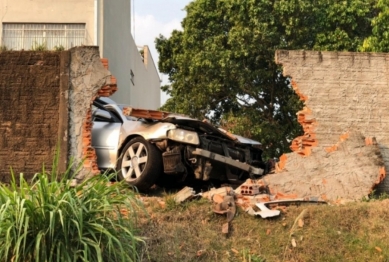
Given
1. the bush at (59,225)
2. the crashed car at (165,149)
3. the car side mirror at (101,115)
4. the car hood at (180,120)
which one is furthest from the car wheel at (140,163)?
the bush at (59,225)

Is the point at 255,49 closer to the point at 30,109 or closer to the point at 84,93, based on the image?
the point at 84,93

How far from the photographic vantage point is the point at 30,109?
32.0 ft

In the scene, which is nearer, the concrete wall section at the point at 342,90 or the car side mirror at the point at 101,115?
the concrete wall section at the point at 342,90

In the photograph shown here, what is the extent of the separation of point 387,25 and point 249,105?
14.8 feet

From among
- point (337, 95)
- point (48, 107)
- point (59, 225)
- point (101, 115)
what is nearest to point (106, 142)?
point (101, 115)

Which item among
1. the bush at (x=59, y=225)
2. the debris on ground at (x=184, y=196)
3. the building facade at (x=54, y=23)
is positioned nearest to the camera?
the bush at (x=59, y=225)

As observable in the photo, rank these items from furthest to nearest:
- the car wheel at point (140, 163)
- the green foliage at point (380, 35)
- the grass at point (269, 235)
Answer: the green foliage at point (380, 35) < the car wheel at point (140, 163) < the grass at point (269, 235)

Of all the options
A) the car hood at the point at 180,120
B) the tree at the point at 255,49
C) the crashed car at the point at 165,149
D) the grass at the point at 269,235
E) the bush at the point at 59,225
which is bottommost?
the grass at the point at 269,235

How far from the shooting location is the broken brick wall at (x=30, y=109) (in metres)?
9.63

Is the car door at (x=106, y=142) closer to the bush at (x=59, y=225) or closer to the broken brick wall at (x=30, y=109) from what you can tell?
the broken brick wall at (x=30, y=109)

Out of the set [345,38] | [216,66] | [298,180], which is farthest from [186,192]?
[345,38]

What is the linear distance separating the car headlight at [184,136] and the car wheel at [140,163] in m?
0.37

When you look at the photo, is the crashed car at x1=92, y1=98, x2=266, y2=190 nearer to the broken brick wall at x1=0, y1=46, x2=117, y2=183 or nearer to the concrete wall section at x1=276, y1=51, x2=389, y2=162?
the broken brick wall at x1=0, y1=46, x2=117, y2=183

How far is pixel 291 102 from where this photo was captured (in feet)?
52.2
